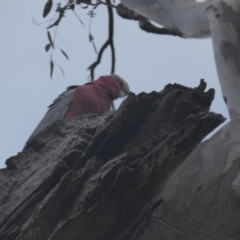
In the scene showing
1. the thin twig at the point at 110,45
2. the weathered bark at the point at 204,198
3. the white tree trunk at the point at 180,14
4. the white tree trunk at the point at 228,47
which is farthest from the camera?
the thin twig at the point at 110,45

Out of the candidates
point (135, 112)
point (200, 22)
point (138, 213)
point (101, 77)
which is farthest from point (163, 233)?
point (101, 77)

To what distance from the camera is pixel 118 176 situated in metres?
1.44

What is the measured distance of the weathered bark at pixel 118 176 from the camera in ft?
4.78

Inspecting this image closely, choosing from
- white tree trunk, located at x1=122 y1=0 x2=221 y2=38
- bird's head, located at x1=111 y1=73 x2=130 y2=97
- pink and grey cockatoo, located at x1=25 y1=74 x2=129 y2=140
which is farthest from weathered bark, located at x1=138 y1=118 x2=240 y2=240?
bird's head, located at x1=111 y1=73 x2=130 y2=97

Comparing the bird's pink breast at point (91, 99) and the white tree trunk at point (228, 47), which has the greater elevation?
the bird's pink breast at point (91, 99)

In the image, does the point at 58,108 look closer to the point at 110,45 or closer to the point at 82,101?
the point at 82,101

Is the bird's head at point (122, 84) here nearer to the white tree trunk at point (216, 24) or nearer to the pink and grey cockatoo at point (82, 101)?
the pink and grey cockatoo at point (82, 101)

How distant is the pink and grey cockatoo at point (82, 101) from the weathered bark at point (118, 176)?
180cm

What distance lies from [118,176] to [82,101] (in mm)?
2194

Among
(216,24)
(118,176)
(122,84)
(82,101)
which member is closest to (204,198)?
(118,176)

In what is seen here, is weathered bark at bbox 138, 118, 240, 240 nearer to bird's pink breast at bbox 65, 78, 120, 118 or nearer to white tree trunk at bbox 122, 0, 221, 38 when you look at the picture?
white tree trunk at bbox 122, 0, 221, 38

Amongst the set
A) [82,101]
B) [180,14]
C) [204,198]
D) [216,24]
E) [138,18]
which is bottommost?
[204,198]

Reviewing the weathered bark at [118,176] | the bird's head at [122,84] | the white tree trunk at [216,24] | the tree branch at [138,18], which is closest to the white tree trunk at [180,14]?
the white tree trunk at [216,24]

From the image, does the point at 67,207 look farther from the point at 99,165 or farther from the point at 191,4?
the point at 191,4
